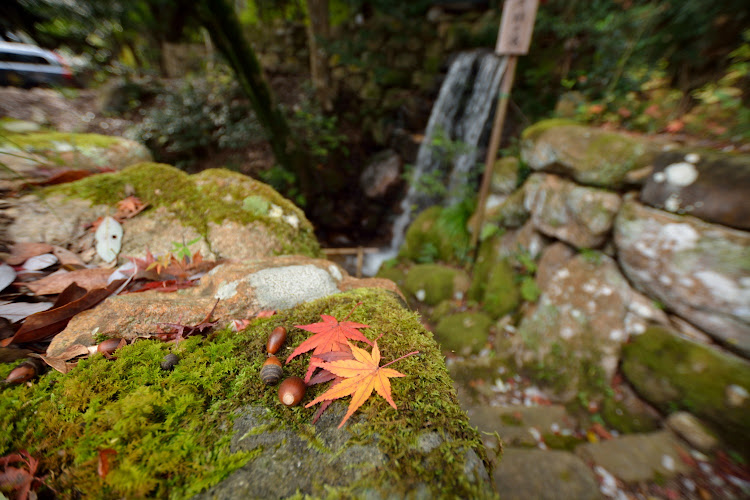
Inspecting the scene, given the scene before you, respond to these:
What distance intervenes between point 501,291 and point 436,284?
4.03 feet

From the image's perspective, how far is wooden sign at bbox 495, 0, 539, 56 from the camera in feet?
11.9

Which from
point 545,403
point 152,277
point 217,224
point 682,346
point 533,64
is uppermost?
point 533,64

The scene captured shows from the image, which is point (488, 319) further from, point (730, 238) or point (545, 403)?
point (730, 238)

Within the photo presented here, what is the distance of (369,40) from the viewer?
8.83 metres

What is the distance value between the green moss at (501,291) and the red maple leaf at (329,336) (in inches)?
160

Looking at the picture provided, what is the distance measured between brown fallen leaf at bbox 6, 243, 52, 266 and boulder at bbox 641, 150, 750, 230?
5577 mm

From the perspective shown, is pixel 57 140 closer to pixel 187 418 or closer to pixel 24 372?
pixel 24 372

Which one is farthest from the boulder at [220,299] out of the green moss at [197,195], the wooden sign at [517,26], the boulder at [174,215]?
the wooden sign at [517,26]

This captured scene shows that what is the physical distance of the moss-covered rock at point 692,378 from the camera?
2.59m

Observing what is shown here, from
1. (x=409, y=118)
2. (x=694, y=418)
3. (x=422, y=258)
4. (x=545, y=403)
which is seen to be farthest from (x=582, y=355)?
(x=409, y=118)

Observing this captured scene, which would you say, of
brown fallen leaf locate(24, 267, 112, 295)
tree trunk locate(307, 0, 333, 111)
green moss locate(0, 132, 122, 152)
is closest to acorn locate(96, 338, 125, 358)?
brown fallen leaf locate(24, 267, 112, 295)

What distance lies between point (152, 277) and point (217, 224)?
0.68 m

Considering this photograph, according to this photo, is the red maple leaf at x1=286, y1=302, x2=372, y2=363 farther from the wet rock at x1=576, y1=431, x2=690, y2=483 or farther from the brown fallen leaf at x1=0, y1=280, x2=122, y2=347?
the wet rock at x1=576, y1=431, x2=690, y2=483

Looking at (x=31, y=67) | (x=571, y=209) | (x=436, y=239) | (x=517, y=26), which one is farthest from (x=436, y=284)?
(x=31, y=67)
